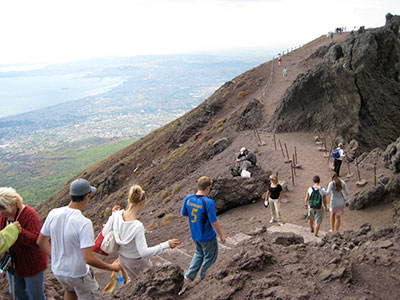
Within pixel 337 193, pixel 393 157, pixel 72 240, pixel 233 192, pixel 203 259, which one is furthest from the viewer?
pixel 233 192

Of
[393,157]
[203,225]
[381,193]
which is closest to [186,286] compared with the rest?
[203,225]

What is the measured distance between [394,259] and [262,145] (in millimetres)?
14981

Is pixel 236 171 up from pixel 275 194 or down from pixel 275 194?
down

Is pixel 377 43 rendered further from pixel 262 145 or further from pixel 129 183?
pixel 129 183

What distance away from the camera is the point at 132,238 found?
185 inches

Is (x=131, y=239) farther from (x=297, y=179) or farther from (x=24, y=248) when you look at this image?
(x=297, y=179)

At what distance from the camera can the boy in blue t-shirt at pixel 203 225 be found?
18.4 ft

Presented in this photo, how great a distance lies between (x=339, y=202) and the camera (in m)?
8.99

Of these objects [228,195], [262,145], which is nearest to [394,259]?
[228,195]

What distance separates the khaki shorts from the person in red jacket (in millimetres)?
613

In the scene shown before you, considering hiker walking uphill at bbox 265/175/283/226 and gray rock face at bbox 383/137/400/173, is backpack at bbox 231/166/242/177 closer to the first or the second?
hiker walking uphill at bbox 265/175/283/226

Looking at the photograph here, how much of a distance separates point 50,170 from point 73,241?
473ft

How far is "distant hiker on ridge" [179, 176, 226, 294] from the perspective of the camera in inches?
221

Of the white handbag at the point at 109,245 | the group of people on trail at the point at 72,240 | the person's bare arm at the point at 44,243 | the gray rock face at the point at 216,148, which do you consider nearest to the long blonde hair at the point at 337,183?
the group of people on trail at the point at 72,240
